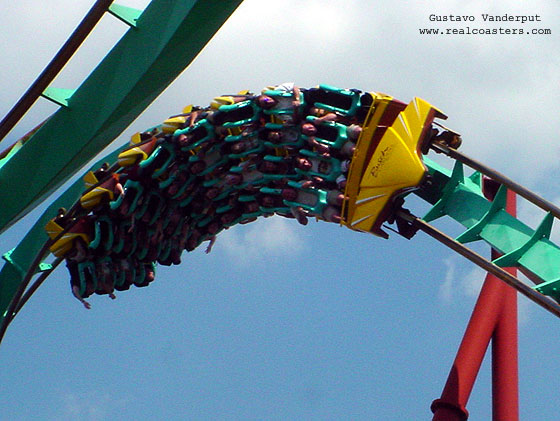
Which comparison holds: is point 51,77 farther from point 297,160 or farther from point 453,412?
point 453,412

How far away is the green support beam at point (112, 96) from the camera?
8.61m

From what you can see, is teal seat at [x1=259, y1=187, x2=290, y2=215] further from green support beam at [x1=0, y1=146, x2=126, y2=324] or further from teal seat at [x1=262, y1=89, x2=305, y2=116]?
green support beam at [x1=0, y1=146, x2=126, y2=324]

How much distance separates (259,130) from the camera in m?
8.76

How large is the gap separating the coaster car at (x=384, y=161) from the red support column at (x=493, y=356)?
134cm

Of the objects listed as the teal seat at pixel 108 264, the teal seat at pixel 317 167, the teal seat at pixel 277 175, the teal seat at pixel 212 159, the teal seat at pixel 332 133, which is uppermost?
the teal seat at pixel 332 133

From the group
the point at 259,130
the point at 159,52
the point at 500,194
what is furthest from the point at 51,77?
the point at 500,194

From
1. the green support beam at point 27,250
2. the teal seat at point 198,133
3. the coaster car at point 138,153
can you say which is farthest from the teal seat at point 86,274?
the teal seat at point 198,133

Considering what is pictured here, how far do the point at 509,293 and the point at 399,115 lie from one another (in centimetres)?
204

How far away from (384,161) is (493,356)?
2.04m

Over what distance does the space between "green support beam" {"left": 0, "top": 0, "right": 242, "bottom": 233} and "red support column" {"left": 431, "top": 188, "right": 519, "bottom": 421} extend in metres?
2.55

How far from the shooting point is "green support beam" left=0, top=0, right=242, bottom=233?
28.2 ft

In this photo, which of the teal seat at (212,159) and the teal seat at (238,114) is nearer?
the teal seat at (238,114)

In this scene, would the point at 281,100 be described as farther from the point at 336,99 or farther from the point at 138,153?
the point at 138,153

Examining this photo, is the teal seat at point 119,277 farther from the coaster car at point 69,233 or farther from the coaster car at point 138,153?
the coaster car at point 138,153
